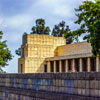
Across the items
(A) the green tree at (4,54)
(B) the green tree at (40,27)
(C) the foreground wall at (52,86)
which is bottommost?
(C) the foreground wall at (52,86)

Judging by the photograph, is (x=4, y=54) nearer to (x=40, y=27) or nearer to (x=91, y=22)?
(x=91, y=22)

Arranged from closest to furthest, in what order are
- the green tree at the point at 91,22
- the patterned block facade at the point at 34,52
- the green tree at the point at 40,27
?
the green tree at the point at 91,22 → the patterned block facade at the point at 34,52 → the green tree at the point at 40,27

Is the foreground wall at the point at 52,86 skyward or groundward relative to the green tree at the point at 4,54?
groundward

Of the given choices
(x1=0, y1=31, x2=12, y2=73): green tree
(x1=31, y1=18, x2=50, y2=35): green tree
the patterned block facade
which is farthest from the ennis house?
(x1=31, y1=18, x2=50, y2=35): green tree

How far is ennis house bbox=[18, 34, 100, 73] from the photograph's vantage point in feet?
185

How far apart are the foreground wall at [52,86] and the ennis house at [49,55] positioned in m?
36.9

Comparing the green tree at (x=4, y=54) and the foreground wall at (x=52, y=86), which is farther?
the green tree at (x=4, y=54)

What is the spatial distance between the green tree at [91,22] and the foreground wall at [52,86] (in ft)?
25.8

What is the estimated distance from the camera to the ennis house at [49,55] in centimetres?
5634

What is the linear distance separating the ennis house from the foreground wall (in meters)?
36.9

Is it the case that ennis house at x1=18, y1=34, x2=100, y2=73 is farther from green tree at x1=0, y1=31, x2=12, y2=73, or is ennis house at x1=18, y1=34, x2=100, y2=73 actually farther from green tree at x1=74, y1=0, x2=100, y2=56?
green tree at x1=74, y1=0, x2=100, y2=56

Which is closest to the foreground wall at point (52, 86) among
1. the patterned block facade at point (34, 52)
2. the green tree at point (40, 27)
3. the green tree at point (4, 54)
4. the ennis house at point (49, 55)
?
the green tree at point (4, 54)

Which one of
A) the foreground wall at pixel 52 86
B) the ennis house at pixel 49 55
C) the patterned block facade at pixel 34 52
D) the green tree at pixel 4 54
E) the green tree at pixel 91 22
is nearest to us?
the foreground wall at pixel 52 86

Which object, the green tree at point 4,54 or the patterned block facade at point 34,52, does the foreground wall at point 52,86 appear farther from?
the patterned block facade at point 34,52
